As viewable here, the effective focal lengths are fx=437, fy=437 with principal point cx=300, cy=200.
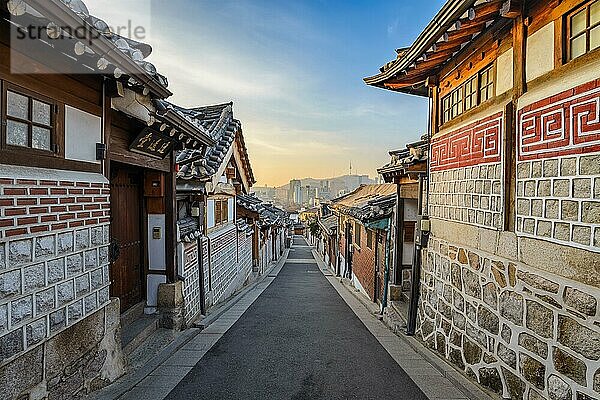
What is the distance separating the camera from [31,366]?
4.18 m

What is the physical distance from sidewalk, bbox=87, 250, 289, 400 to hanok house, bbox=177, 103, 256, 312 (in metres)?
0.86

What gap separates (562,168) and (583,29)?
4.32 ft

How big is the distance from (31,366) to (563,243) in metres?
5.23

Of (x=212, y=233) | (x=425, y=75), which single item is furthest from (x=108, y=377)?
(x=212, y=233)

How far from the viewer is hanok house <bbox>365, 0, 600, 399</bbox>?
12.9 feet

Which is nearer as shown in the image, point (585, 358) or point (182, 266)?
point (585, 358)

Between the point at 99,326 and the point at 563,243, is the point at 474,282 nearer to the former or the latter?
the point at 563,243

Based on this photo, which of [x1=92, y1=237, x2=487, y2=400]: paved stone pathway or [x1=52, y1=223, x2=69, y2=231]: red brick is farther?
[x1=92, y1=237, x2=487, y2=400]: paved stone pathway

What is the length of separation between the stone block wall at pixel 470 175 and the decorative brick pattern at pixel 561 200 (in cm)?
58

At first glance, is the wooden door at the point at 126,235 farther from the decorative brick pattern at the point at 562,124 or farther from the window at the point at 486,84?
the decorative brick pattern at the point at 562,124

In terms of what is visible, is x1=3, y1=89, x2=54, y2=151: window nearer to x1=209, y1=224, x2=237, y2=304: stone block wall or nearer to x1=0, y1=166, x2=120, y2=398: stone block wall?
x1=0, y1=166, x2=120, y2=398: stone block wall

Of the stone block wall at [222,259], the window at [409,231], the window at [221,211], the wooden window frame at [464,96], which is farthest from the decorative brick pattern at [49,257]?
the window at [221,211]

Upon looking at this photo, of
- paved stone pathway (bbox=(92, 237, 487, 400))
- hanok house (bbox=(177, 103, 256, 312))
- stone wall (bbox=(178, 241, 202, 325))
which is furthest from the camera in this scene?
hanok house (bbox=(177, 103, 256, 312))

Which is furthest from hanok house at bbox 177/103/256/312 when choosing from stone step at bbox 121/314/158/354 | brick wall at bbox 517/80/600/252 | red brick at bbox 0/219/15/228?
brick wall at bbox 517/80/600/252
